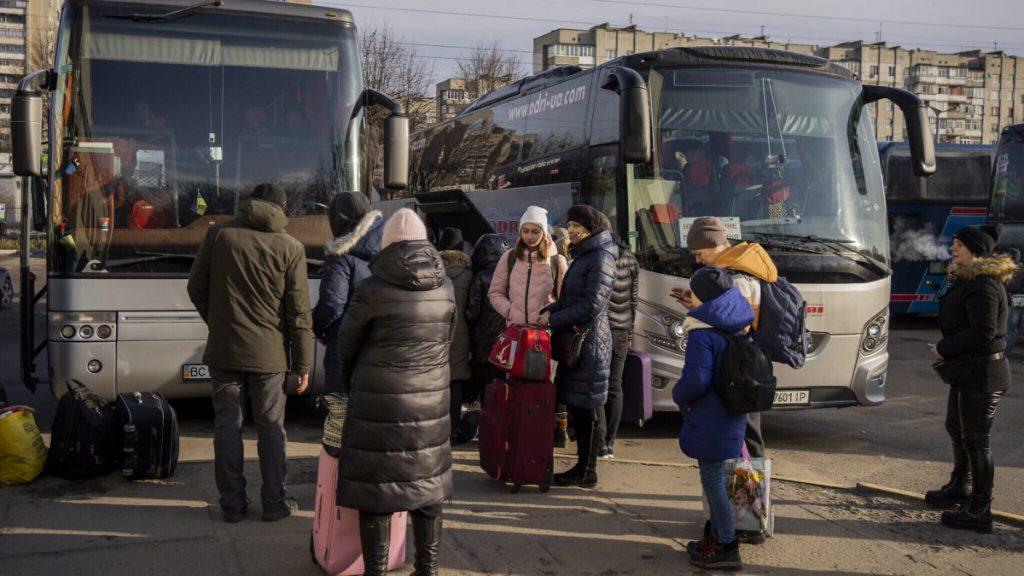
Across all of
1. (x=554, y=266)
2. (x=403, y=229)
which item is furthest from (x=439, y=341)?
(x=554, y=266)

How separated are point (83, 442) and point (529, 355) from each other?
2.95 m

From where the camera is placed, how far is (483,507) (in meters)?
6.05

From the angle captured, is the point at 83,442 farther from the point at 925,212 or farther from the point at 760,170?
the point at 925,212

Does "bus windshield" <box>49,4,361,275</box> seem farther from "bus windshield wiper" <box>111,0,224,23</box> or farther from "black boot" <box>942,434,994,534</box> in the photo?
"black boot" <box>942,434,994,534</box>

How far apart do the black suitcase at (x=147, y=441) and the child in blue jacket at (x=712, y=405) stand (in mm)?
3423

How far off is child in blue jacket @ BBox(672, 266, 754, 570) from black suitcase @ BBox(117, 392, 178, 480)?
11.2 ft

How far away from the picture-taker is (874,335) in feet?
27.2

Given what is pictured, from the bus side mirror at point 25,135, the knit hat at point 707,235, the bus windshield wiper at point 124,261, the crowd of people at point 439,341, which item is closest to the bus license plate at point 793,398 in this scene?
the crowd of people at point 439,341

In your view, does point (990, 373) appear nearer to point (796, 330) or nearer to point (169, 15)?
point (796, 330)

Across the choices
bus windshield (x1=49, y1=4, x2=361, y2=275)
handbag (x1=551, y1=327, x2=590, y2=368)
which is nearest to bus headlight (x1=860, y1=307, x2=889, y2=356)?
handbag (x1=551, y1=327, x2=590, y2=368)

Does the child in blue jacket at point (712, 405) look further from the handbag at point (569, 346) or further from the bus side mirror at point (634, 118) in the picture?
the bus side mirror at point (634, 118)

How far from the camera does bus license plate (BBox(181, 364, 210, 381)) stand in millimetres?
7746

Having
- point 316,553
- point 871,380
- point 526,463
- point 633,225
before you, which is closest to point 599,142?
point 633,225

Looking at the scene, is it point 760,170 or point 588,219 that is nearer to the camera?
point 588,219
